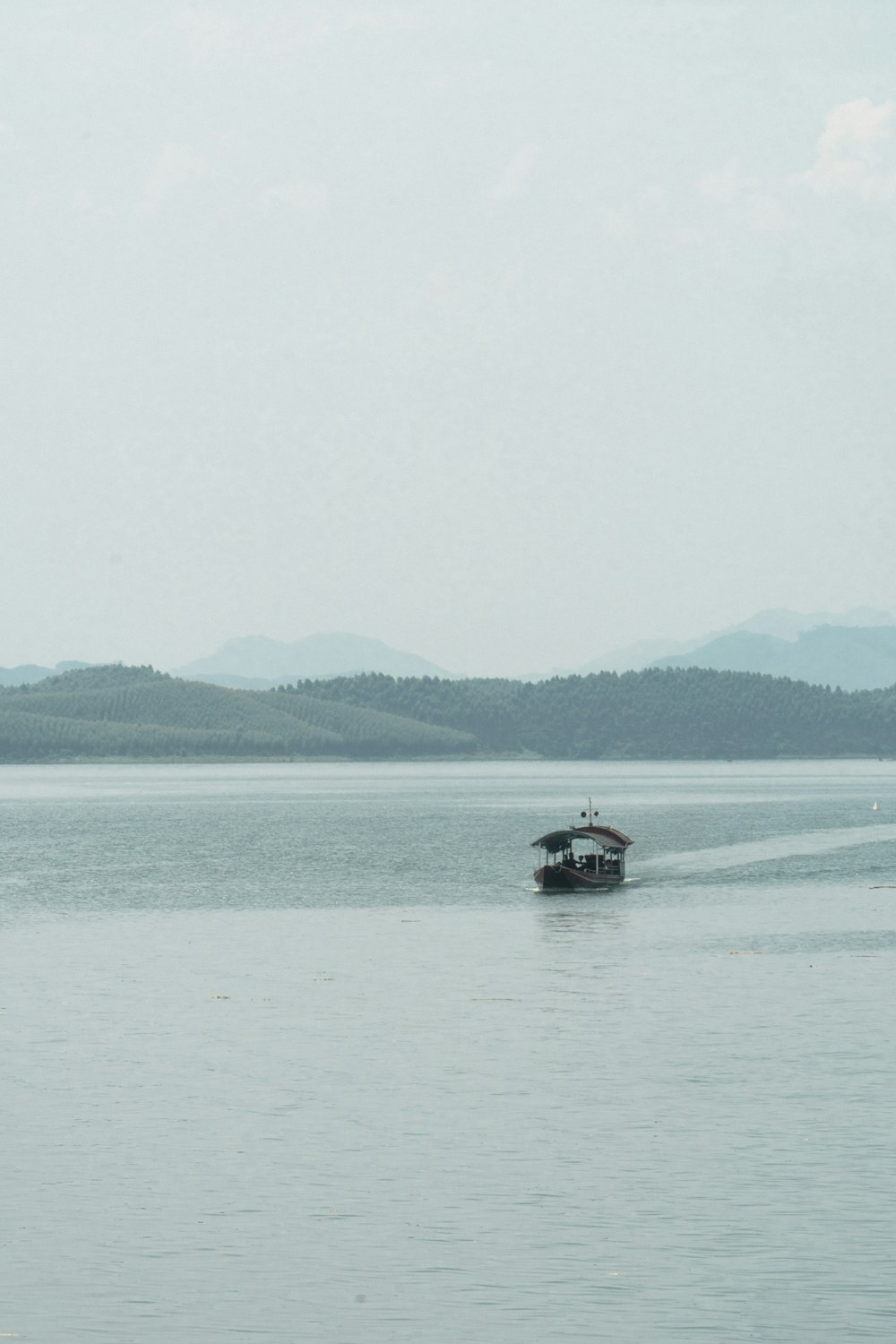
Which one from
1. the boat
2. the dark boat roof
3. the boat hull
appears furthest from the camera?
the dark boat roof

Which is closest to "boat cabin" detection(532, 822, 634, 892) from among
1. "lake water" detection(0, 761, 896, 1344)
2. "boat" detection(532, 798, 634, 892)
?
"boat" detection(532, 798, 634, 892)

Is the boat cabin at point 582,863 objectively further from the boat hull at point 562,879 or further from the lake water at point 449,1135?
the lake water at point 449,1135

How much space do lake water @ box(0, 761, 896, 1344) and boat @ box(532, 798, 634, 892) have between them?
26.7m

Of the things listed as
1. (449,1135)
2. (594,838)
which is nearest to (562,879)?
(594,838)

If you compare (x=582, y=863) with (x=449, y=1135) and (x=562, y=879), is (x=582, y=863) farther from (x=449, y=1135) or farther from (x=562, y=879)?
(x=449, y=1135)

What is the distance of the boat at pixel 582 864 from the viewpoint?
4567 inches

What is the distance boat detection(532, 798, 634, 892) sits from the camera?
116000 mm

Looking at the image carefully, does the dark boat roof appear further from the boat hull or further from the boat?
the boat hull

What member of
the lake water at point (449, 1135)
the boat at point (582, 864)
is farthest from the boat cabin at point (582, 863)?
the lake water at point (449, 1135)

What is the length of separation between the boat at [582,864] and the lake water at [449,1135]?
87.6ft

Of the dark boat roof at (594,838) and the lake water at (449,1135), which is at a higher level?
the dark boat roof at (594,838)

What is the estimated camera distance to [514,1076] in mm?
47094

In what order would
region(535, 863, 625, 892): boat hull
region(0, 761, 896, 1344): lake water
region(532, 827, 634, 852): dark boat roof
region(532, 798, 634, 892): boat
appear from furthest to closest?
region(532, 827, 634, 852): dark boat roof, region(532, 798, 634, 892): boat, region(535, 863, 625, 892): boat hull, region(0, 761, 896, 1344): lake water

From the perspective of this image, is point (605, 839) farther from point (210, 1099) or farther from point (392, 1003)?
point (210, 1099)
